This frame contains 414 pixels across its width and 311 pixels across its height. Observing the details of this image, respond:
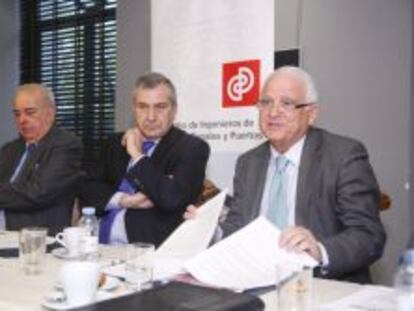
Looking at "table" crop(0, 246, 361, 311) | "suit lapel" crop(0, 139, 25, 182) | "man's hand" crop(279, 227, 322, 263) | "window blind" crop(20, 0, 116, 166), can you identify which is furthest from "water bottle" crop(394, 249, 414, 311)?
"window blind" crop(20, 0, 116, 166)

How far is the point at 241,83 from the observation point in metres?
3.05

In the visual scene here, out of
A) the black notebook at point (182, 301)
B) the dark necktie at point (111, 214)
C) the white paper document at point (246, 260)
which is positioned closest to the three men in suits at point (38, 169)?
the dark necktie at point (111, 214)

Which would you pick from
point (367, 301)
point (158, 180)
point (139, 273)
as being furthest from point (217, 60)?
point (367, 301)

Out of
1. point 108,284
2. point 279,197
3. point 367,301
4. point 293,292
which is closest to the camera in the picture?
point 293,292

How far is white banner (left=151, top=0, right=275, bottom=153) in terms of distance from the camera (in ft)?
9.82

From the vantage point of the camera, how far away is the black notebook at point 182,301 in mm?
1196

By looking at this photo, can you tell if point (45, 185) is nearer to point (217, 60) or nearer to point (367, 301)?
point (217, 60)

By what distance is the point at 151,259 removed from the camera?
182 centimetres

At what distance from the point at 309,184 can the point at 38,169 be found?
170 centimetres

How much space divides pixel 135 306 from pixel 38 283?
554 mm

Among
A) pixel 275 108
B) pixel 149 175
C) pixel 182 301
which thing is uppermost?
pixel 275 108

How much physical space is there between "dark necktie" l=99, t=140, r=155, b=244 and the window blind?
2.34 m

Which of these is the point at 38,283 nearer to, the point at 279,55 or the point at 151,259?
the point at 151,259

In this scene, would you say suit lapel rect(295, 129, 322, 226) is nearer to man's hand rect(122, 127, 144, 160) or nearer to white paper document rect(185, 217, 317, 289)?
white paper document rect(185, 217, 317, 289)
